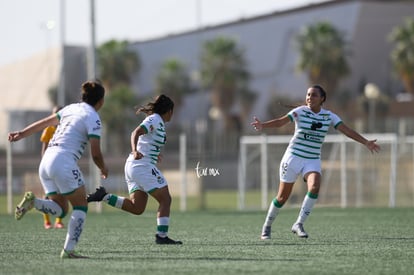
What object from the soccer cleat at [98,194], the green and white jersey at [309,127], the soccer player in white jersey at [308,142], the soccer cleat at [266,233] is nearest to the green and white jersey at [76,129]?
the soccer cleat at [98,194]

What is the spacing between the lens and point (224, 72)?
8425 cm

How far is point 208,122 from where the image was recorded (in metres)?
90.9

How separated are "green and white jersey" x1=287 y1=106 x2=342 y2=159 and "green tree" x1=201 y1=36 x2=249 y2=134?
225 feet

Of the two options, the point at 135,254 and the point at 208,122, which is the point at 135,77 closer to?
the point at 208,122

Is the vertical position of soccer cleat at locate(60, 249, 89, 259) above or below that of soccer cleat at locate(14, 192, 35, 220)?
below

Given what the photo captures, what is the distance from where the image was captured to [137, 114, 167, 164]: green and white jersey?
13891 mm

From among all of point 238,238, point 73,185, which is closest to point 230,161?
point 238,238

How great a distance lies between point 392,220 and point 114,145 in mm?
41213

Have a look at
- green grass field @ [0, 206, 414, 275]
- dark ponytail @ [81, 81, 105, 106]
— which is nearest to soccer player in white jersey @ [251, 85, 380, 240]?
green grass field @ [0, 206, 414, 275]

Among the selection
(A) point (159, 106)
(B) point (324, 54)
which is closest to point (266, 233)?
(A) point (159, 106)

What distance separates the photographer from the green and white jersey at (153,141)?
13.9 meters

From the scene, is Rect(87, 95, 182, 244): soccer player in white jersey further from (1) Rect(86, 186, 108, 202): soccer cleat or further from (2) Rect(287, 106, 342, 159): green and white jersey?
(2) Rect(287, 106, 342, 159): green and white jersey

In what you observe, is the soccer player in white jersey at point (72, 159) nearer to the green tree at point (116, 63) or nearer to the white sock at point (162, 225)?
the white sock at point (162, 225)

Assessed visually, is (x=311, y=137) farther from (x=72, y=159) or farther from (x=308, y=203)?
(x=72, y=159)
